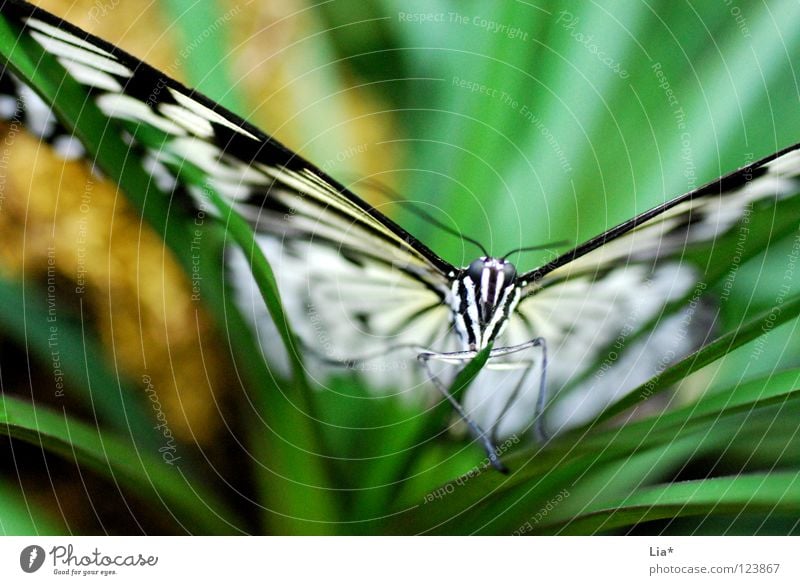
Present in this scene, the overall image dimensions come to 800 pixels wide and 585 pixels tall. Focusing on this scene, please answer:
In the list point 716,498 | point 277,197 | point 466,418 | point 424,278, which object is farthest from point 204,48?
point 716,498

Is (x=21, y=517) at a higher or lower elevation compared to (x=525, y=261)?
lower

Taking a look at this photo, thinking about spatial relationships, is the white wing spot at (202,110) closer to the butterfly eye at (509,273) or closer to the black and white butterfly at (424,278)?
the black and white butterfly at (424,278)

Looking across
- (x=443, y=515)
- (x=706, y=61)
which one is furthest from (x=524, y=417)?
(x=706, y=61)

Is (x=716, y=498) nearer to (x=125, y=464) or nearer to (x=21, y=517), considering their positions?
(x=125, y=464)

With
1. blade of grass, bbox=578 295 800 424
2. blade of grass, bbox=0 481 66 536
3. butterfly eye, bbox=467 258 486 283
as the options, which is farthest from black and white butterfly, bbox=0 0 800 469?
blade of grass, bbox=0 481 66 536

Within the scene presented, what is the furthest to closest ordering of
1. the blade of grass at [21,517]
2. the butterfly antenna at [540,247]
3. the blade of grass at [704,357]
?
the butterfly antenna at [540,247] → the blade of grass at [21,517] → the blade of grass at [704,357]

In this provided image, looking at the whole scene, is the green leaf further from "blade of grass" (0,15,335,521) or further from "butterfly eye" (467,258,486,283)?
"butterfly eye" (467,258,486,283)

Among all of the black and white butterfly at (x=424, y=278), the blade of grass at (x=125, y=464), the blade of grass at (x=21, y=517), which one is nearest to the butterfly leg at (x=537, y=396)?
the black and white butterfly at (x=424, y=278)
